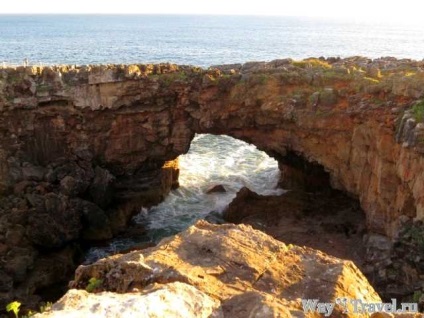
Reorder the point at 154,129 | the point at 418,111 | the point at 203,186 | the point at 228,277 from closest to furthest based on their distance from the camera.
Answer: the point at 228,277 < the point at 418,111 < the point at 154,129 < the point at 203,186

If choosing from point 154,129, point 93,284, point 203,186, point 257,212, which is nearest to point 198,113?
point 154,129

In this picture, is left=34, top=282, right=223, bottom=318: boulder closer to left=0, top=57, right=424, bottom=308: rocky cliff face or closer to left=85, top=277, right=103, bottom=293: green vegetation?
left=85, top=277, right=103, bottom=293: green vegetation

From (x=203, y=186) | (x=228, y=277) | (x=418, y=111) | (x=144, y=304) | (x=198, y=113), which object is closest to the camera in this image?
(x=144, y=304)

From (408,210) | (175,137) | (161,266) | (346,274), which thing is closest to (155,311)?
(161,266)

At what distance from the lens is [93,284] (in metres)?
8.02

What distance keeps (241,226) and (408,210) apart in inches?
571

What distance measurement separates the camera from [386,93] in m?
24.4

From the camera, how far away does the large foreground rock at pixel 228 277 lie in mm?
6914

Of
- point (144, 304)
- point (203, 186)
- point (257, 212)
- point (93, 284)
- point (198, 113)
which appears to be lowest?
point (203, 186)

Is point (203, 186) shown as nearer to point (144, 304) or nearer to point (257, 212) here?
point (257, 212)

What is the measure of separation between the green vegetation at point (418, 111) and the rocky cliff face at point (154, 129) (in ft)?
2.20

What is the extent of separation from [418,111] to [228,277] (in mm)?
17086

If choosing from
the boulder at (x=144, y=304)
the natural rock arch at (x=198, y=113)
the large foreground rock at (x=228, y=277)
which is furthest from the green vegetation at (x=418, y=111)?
the boulder at (x=144, y=304)

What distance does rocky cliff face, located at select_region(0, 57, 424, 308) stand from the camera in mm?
24359
